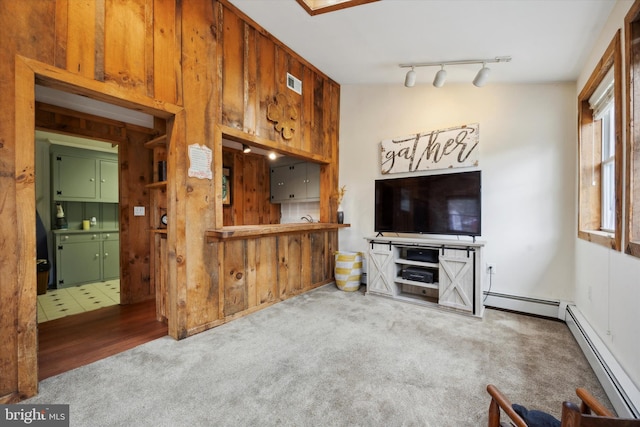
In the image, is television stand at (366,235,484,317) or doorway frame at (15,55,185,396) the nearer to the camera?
doorway frame at (15,55,185,396)

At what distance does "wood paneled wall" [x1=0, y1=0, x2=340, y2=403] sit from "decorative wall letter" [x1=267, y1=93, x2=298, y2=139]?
0.07 m

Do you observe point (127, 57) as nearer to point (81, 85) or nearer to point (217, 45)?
point (81, 85)

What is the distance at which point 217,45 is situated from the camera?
2.56 metres

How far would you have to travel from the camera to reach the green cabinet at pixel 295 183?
15.0 feet

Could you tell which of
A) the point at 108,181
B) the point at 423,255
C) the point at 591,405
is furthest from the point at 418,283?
the point at 108,181

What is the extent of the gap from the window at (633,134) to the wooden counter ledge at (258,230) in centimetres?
273

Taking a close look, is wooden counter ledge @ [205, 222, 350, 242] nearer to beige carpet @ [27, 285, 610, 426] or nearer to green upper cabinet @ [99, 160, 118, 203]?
beige carpet @ [27, 285, 610, 426]

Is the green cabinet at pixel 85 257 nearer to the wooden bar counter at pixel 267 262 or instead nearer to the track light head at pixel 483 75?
the wooden bar counter at pixel 267 262

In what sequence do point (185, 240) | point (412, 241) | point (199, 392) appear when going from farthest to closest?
point (412, 241) → point (185, 240) → point (199, 392)

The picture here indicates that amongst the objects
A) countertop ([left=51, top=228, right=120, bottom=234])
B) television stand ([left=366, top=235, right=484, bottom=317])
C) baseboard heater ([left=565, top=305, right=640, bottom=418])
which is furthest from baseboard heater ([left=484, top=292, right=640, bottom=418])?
countertop ([left=51, top=228, right=120, bottom=234])

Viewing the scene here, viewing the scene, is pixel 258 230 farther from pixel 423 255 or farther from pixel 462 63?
pixel 462 63

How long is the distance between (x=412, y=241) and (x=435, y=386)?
1.79 metres

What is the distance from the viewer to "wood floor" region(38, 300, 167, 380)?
2000 mm

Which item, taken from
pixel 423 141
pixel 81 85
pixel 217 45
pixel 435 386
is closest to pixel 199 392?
pixel 435 386
